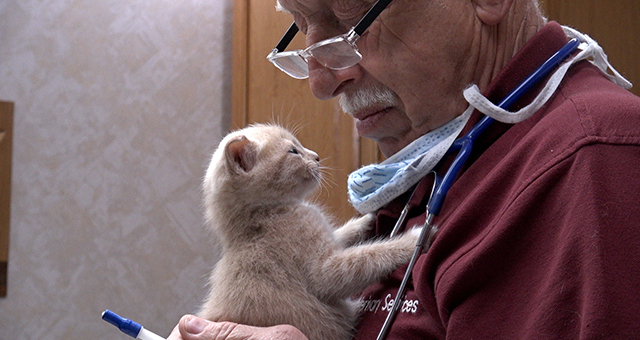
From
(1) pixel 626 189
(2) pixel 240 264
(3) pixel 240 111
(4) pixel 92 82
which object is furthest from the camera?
(3) pixel 240 111

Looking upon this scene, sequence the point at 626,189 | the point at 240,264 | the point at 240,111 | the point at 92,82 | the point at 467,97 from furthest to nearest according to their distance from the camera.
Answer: the point at 240,111 < the point at 92,82 < the point at 240,264 < the point at 467,97 < the point at 626,189

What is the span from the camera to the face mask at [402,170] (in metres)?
0.98

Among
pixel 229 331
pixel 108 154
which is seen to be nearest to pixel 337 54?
pixel 229 331

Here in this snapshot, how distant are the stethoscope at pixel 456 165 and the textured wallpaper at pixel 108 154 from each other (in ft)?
5.54

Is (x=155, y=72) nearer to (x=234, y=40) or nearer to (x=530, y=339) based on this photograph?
(x=234, y=40)

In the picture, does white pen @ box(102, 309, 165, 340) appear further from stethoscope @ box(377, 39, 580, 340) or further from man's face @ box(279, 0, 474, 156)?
man's face @ box(279, 0, 474, 156)

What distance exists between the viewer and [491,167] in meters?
0.85

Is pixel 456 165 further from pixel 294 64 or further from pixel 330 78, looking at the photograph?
pixel 294 64

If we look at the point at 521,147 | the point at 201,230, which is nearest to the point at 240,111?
the point at 201,230

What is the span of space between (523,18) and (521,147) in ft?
1.08

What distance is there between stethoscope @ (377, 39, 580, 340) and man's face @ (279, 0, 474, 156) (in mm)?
121

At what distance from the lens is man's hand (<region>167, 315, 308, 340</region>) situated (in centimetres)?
98

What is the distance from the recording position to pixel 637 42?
7.19ft

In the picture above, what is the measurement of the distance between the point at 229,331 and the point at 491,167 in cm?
51
